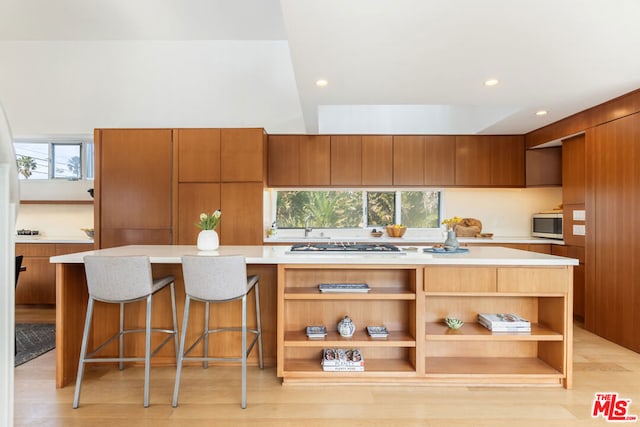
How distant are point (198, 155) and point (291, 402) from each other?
9.82 feet

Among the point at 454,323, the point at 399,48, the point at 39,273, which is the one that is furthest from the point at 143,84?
the point at 454,323

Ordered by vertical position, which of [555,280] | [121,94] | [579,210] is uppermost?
[121,94]

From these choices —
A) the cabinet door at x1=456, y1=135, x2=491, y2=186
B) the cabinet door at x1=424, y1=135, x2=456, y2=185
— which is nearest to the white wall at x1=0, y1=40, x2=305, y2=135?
the cabinet door at x1=424, y1=135, x2=456, y2=185

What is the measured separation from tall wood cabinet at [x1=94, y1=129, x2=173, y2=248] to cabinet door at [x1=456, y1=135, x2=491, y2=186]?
3621 millimetres

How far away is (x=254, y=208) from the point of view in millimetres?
4191

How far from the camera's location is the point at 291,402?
7.29ft

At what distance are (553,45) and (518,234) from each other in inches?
133

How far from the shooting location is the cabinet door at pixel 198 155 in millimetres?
4207

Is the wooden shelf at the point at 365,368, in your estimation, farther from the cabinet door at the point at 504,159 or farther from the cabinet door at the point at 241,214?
the cabinet door at the point at 504,159

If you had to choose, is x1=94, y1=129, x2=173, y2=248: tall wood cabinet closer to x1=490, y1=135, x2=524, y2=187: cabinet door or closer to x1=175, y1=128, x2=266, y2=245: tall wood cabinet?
x1=175, y1=128, x2=266, y2=245: tall wood cabinet

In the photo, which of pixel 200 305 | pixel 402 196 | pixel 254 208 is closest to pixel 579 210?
pixel 402 196

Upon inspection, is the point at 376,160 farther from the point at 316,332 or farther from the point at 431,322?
the point at 316,332

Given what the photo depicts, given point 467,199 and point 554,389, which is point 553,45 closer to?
point 554,389

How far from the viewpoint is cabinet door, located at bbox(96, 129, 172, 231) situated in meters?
4.21
